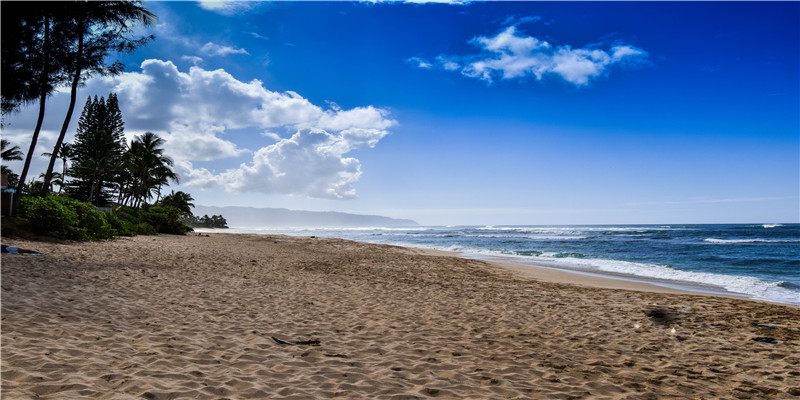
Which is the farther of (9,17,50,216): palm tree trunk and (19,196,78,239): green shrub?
(9,17,50,216): palm tree trunk

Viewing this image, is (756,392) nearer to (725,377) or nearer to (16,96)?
(725,377)

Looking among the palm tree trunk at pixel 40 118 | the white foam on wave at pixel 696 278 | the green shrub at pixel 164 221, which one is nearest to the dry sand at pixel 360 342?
the white foam on wave at pixel 696 278

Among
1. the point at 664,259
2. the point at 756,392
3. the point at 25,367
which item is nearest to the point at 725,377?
the point at 756,392

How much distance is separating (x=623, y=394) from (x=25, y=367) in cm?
534

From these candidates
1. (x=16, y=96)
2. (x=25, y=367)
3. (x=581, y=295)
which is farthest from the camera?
(x=16, y=96)

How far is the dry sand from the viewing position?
11.6ft

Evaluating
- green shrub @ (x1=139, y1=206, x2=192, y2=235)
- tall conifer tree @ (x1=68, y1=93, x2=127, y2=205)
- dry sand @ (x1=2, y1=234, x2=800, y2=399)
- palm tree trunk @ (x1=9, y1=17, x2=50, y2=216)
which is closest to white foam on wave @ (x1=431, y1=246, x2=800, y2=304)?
dry sand @ (x1=2, y1=234, x2=800, y2=399)

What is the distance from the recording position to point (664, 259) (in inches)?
854

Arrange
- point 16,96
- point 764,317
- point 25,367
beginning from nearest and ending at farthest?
point 25,367, point 764,317, point 16,96

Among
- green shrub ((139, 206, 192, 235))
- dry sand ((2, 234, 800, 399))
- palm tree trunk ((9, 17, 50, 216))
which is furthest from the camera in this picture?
green shrub ((139, 206, 192, 235))

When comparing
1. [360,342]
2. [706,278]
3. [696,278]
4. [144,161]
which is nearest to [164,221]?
[144,161]

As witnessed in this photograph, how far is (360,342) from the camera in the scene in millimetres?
4957

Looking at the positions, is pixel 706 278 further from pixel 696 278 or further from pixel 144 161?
pixel 144 161

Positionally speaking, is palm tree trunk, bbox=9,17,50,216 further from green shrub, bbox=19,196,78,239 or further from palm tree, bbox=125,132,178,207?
palm tree, bbox=125,132,178,207
